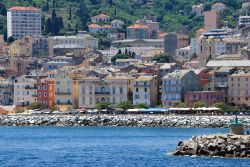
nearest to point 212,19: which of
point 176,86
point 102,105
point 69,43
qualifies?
point 69,43

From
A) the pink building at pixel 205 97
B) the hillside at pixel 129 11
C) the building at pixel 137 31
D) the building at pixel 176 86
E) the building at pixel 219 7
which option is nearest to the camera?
the pink building at pixel 205 97

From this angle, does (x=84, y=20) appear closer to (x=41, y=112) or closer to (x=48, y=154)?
(x=41, y=112)

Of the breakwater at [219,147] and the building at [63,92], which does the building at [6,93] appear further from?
the breakwater at [219,147]

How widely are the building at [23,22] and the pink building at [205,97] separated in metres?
49.4

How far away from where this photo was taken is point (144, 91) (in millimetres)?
102938

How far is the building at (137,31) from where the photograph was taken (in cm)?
15438

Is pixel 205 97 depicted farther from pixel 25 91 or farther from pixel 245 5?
pixel 245 5

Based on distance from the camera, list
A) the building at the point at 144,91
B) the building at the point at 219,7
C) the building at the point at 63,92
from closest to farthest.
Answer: the building at the point at 144,91 → the building at the point at 63,92 → the building at the point at 219,7

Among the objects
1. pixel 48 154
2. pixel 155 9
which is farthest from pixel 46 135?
pixel 155 9

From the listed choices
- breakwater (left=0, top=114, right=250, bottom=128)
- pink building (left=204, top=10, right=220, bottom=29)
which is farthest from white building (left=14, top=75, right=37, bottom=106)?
pink building (left=204, top=10, right=220, bottom=29)

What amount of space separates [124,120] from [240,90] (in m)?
12.8

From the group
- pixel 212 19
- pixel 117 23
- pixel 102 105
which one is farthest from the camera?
pixel 117 23

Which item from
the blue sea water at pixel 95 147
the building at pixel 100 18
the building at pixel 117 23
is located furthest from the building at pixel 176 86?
the building at pixel 100 18

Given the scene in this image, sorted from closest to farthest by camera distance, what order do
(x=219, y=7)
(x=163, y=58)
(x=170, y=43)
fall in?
(x=163, y=58) → (x=170, y=43) → (x=219, y=7)
